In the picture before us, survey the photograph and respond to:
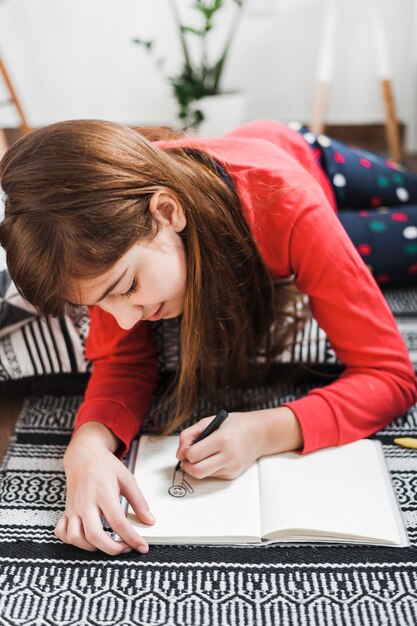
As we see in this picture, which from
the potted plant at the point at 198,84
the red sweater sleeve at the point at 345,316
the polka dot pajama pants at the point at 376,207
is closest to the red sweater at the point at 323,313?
the red sweater sleeve at the point at 345,316

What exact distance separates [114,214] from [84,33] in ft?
6.37

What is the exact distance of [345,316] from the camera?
98 centimetres

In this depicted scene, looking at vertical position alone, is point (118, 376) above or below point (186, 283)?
below

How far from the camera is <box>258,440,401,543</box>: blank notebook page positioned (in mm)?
817

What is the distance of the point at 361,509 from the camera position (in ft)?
2.75

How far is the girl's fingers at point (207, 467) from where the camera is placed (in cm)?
86

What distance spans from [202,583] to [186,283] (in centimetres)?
35

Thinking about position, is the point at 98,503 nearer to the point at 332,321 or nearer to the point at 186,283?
the point at 186,283

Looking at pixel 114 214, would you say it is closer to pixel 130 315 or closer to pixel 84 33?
pixel 130 315

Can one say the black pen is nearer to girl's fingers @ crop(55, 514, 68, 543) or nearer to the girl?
the girl

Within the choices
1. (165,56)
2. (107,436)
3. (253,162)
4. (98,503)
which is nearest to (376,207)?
(253,162)

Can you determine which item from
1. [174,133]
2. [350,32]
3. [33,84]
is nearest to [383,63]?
[350,32]

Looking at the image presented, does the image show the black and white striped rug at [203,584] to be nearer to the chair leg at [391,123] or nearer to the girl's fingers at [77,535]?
the girl's fingers at [77,535]

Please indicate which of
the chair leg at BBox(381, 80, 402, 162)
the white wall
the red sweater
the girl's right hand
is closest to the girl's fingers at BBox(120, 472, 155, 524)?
the girl's right hand
